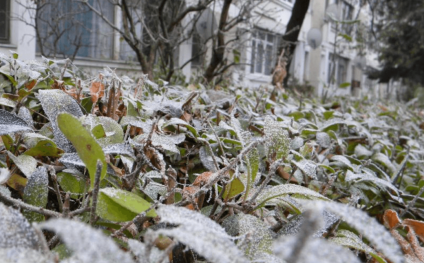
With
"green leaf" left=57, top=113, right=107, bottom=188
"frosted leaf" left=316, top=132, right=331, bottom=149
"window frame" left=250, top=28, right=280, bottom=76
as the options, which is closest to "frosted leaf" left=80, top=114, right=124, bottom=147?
"green leaf" left=57, top=113, right=107, bottom=188

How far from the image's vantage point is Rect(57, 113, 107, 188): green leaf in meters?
0.55

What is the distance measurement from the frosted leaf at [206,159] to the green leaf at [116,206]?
35 cm

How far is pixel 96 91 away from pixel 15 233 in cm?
71

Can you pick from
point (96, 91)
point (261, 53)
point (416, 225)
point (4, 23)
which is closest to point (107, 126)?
point (96, 91)

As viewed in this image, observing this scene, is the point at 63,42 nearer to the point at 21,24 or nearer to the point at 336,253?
the point at 21,24

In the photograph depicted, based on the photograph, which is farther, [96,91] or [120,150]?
[96,91]

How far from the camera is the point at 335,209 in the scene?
1.28 ft

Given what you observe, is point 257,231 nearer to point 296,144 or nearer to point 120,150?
point 120,150

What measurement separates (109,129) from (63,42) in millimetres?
7912

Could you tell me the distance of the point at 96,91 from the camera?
110 centimetres

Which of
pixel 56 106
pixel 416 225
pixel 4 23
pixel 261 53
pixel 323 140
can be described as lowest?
pixel 416 225

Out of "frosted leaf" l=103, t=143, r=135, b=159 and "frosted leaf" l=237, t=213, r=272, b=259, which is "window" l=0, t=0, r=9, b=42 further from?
"frosted leaf" l=237, t=213, r=272, b=259

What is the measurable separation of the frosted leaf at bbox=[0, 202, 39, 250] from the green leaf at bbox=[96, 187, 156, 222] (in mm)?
124

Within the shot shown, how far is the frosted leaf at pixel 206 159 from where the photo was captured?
903 mm
